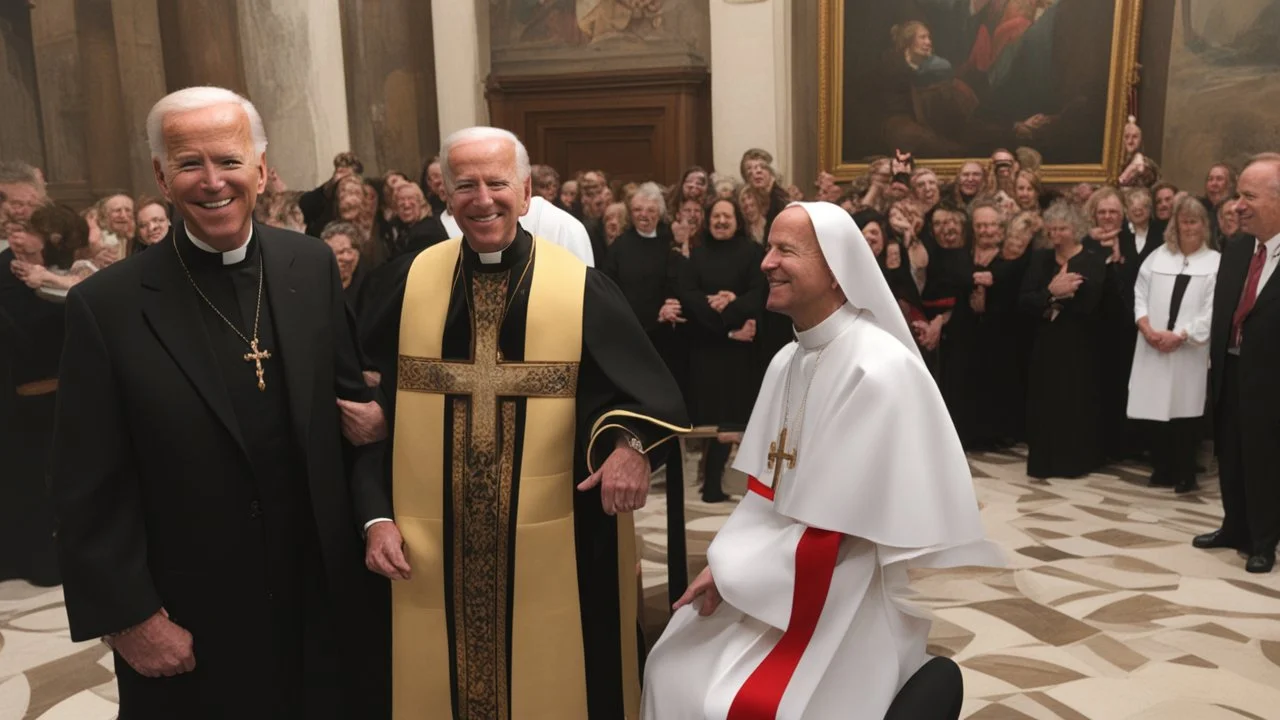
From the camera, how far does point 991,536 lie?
21.6 feet

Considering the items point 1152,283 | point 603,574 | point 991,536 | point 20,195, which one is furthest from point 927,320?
point 20,195

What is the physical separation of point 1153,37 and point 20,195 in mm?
11696

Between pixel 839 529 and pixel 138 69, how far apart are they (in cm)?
1079

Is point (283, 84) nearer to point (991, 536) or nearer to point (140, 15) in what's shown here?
point (140, 15)

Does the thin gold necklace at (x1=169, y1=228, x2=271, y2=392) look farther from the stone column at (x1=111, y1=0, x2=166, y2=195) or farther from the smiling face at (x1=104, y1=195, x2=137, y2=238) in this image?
the stone column at (x1=111, y1=0, x2=166, y2=195)

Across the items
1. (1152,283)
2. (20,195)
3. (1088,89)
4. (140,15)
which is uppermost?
(140,15)

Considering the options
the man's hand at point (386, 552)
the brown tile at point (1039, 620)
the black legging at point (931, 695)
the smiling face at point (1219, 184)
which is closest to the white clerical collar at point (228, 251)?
the man's hand at point (386, 552)

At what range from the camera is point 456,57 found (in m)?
13.1

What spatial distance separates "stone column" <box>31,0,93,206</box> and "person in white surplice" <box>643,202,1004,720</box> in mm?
10340

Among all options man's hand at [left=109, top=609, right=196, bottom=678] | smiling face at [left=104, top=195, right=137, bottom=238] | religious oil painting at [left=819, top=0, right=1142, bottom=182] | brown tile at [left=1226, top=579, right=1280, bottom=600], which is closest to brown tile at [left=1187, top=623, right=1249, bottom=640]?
brown tile at [left=1226, top=579, right=1280, bottom=600]

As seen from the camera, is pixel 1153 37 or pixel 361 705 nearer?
pixel 361 705

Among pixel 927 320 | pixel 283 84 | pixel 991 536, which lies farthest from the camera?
pixel 283 84

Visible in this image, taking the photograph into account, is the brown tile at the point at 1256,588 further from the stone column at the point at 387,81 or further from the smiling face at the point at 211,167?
the stone column at the point at 387,81

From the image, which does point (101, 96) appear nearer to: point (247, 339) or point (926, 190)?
point (926, 190)
